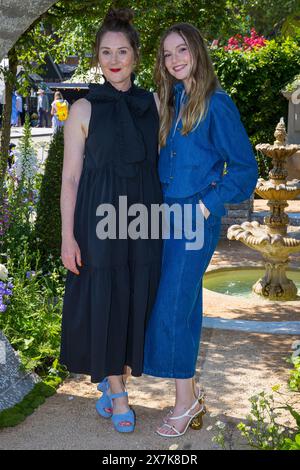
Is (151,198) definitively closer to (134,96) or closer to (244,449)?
(134,96)

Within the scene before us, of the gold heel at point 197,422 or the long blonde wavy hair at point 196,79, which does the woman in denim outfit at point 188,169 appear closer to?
the long blonde wavy hair at point 196,79

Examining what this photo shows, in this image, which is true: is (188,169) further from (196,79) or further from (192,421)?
(192,421)

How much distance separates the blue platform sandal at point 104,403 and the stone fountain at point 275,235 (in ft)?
11.1

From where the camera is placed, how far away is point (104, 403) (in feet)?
12.3

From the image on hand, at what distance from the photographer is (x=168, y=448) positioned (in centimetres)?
336

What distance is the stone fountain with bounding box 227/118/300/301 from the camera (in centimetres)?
683

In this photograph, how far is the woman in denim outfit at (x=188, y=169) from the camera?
328cm

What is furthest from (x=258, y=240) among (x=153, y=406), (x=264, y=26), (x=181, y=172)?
(x=264, y=26)

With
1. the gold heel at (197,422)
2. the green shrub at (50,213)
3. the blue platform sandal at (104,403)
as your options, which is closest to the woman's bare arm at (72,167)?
the blue platform sandal at (104,403)

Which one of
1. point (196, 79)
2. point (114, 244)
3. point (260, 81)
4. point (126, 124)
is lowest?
point (114, 244)

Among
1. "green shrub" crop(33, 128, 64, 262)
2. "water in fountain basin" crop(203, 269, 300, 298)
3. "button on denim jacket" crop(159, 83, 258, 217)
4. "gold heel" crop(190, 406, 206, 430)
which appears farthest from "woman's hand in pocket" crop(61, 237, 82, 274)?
"water in fountain basin" crop(203, 269, 300, 298)

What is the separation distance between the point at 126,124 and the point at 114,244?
1.88 ft

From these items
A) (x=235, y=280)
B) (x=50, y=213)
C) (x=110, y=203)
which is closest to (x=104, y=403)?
(x=110, y=203)

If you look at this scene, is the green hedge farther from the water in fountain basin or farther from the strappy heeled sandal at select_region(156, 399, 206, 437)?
the strappy heeled sandal at select_region(156, 399, 206, 437)
